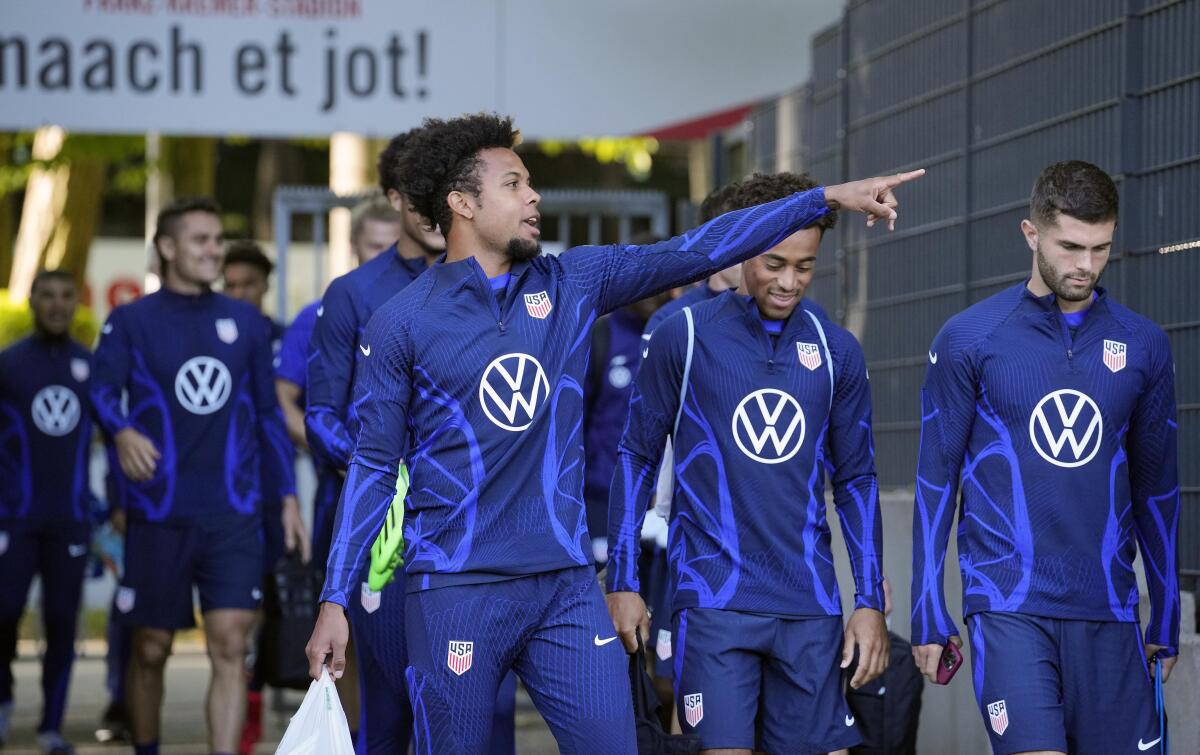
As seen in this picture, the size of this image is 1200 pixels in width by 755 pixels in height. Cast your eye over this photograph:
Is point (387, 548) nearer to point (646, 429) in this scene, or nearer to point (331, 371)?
point (646, 429)

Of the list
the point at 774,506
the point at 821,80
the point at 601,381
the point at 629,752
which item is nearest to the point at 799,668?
the point at 774,506

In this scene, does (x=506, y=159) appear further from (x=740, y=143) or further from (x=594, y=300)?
(x=740, y=143)

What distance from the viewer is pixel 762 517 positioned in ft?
19.5

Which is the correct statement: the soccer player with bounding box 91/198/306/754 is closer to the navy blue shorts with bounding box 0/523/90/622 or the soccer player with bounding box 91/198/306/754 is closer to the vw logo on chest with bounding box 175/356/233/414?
the vw logo on chest with bounding box 175/356/233/414

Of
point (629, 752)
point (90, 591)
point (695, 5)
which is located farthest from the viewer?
point (90, 591)

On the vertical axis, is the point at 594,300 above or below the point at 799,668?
above

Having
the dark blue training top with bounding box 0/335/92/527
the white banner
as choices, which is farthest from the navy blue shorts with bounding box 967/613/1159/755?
the white banner

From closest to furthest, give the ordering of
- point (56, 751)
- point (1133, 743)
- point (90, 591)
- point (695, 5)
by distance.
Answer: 1. point (1133, 743)
2. point (56, 751)
3. point (695, 5)
4. point (90, 591)

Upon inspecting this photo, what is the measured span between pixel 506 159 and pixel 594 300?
1.50ft

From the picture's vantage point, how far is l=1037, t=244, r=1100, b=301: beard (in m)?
5.77

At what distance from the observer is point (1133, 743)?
568 centimetres

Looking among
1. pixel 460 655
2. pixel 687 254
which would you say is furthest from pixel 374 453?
pixel 687 254

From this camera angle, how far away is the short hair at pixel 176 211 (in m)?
9.02

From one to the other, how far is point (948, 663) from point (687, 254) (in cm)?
147
